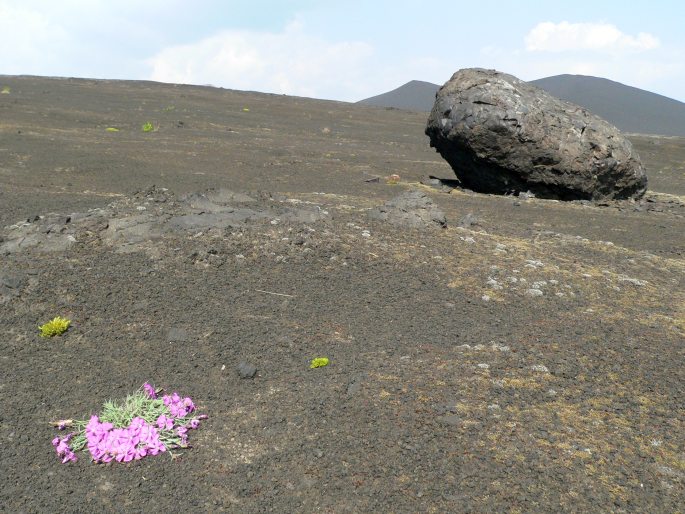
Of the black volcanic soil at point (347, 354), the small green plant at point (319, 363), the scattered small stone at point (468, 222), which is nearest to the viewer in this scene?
the black volcanic soil at point (347, 354)

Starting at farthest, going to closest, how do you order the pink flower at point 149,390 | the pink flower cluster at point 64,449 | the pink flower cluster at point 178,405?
the pink flower at point 149,390
the pink flower cluster at point 178,405
the pink flower cluster at point 64,449

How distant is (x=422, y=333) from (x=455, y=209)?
555cm

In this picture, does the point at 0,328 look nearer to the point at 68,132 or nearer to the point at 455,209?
the point at 455,209

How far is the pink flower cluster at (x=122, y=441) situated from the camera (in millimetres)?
3832

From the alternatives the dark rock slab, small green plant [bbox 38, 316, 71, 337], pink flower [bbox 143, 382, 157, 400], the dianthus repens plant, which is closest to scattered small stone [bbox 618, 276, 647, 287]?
the dark rock slab

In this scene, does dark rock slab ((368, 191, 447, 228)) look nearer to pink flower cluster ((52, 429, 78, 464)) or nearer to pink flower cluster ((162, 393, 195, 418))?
pink flower cluster ((162, 393, 195, 418))

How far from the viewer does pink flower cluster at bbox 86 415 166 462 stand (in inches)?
151

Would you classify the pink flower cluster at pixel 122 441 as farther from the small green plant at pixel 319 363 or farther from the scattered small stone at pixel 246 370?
the small green plant at pixel 319 363

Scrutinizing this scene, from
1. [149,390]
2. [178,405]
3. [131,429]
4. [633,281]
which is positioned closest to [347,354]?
[178,405]

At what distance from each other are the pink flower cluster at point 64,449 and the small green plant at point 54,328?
1.45m

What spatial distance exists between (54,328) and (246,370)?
5.87ft

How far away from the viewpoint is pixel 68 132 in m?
18.6

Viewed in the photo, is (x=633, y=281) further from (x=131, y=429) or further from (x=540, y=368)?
(x=131, y=429)

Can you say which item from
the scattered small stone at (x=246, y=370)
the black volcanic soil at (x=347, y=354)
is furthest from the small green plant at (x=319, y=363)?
the scattered small stone at (x=246, y=370)
